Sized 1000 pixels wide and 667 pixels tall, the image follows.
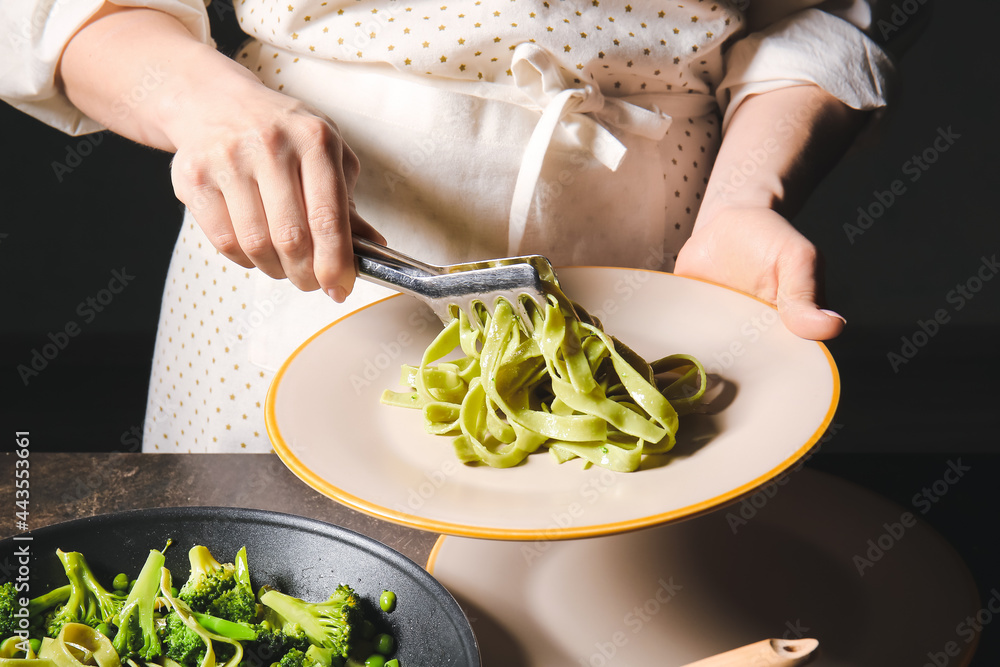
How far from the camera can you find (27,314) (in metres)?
4.25

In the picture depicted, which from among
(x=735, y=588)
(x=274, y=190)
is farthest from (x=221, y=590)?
(x=735, y=588)

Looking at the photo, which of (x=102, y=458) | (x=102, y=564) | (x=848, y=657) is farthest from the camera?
(x=102, y=458)

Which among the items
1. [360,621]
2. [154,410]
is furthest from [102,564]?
[154,410]

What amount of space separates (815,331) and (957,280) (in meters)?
4.20

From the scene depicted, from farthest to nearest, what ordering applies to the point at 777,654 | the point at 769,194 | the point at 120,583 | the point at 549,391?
the point at 769,194, the point at 549,391, the point at 120,583, the point at 777,654

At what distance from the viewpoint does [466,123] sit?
1.31m

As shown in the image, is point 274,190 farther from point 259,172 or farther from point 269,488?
point 269,488

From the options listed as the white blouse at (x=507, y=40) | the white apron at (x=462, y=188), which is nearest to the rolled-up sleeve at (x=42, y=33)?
the white blouse at (x=507, y=40)

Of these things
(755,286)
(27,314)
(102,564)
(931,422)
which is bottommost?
(27,314)

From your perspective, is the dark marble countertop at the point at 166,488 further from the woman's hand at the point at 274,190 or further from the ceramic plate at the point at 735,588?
the woman's hand at the point at 274,190

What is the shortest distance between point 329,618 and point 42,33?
1045 mm

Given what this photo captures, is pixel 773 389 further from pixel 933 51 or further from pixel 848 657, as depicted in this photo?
pixel 933 51

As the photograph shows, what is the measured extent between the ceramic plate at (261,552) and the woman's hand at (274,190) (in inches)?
11.8

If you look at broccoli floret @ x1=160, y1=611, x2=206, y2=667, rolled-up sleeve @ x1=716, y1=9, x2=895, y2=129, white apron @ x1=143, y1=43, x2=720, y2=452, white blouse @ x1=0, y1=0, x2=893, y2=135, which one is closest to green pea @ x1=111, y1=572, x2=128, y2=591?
broccoli floret @ x1=160, y1=611, x2=206, y2=667
